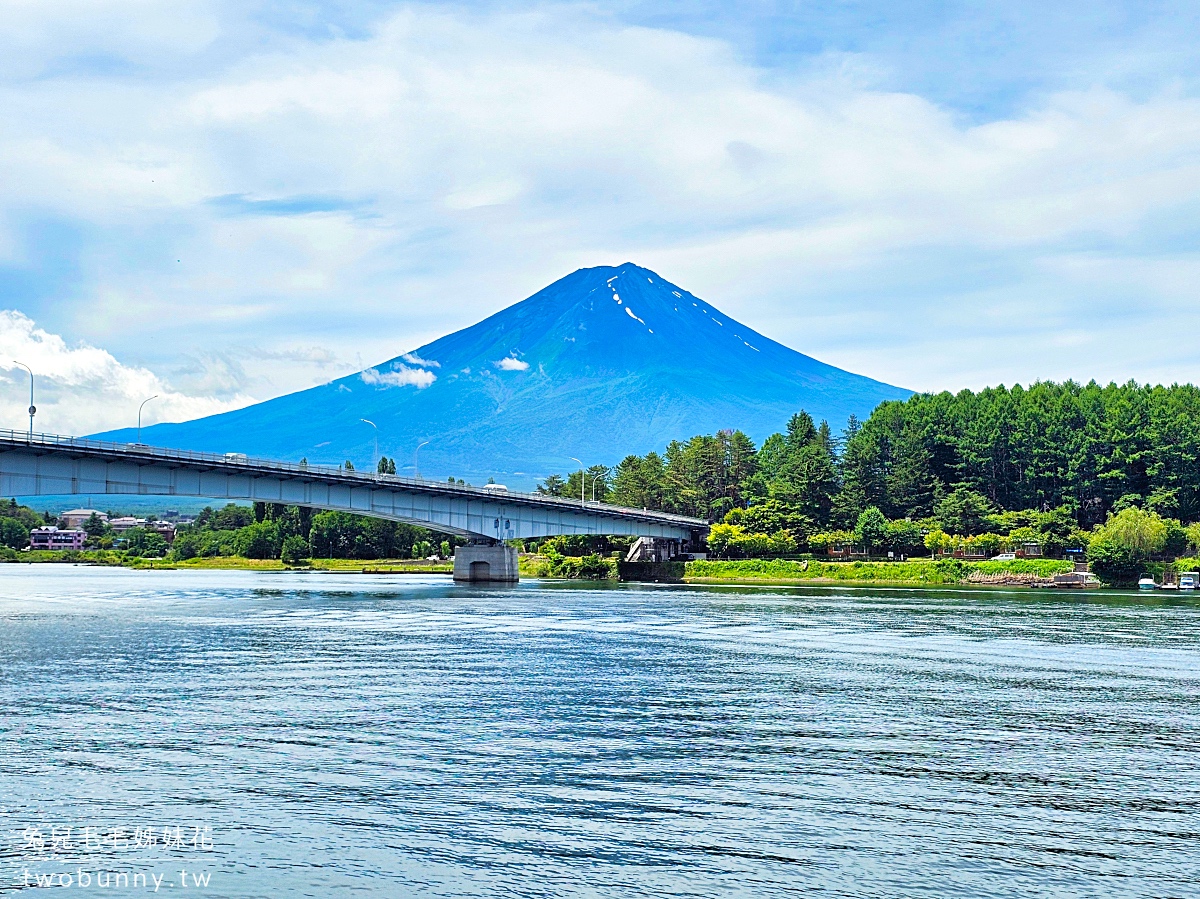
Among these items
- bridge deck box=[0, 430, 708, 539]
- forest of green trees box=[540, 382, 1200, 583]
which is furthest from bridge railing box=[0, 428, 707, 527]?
forest of green trees box=[540, 382, 1200, 583]

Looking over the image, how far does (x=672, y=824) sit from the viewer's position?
85.0 feet

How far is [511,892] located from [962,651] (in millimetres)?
43508

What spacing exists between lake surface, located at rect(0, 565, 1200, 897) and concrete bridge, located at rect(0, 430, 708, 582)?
1121 inches

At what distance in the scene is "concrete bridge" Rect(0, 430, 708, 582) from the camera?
91.4 m

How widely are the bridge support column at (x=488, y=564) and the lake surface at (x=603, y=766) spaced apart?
71663 mm

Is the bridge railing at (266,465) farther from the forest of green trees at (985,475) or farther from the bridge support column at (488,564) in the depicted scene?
the forest of green trees at (985,475)

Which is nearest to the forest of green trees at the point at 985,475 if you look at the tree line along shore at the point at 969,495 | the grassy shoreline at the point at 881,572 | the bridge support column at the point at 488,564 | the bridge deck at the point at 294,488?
the tree line along shore at the point at 969,495

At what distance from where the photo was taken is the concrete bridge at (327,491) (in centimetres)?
9144

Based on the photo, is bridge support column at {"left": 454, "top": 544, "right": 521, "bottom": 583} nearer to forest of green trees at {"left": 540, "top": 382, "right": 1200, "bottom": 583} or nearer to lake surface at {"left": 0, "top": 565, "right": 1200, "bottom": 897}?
forest of green trees at {"left": 540, "top": 382, "right": 1200, "bottom": 583}

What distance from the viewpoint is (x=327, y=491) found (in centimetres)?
11781

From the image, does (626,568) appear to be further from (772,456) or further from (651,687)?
(651,687)

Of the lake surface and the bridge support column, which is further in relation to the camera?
the bridge support column

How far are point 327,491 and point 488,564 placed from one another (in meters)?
25.9

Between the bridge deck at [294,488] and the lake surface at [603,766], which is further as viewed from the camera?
the bridge deck at [294,488]
